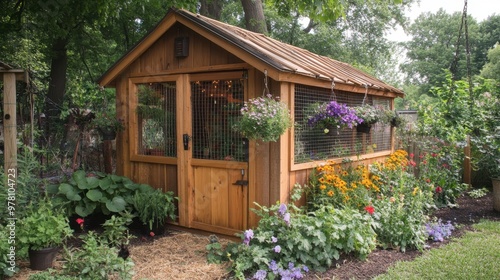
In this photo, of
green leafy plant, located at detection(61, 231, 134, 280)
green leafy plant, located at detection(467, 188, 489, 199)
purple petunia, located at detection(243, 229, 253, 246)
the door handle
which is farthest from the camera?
green leafy plant, located at detection(467, 188, 489, 199)

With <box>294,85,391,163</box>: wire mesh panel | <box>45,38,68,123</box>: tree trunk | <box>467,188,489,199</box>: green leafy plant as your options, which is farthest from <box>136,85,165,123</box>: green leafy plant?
<box>45,38,68,123</box>: tree trunk

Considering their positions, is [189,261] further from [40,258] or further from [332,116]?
[332,116]

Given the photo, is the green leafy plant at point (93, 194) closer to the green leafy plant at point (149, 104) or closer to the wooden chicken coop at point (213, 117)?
the wooden chicken coop at point (213, 117)

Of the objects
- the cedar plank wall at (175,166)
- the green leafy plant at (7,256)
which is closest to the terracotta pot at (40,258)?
the green leafy plant at (7,256)

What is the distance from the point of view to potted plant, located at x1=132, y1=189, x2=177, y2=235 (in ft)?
16.5

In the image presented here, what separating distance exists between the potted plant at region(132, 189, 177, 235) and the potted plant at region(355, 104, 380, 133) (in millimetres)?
2773

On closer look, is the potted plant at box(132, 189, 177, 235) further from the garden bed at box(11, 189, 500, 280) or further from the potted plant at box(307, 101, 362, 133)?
the potted plant at box(307, 101, 362, 133)

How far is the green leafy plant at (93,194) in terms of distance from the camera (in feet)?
16.4

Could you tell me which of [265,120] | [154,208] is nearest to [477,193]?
[265,120]

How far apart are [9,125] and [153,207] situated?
1914 mm

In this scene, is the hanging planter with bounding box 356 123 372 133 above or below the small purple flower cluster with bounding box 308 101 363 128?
below

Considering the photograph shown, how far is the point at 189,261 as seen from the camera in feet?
14.0

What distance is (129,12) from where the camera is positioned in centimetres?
1109

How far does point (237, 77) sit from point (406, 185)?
309 centimetres
